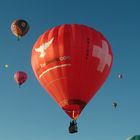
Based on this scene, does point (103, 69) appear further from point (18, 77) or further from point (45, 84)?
point (18, 77)

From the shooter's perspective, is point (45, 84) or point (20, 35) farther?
point (20, 35)

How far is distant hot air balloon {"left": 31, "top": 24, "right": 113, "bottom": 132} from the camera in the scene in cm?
3350

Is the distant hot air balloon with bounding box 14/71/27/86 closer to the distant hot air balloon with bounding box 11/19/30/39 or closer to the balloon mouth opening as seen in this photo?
the distant hot air balloon with bounding box 11/19/30/39

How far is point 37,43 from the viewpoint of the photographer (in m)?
35.2

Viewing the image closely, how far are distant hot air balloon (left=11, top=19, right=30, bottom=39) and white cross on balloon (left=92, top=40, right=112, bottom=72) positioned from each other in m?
11.3

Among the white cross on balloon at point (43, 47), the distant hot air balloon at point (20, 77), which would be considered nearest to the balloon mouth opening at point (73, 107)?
the white cross on balloon at point (43, 47)

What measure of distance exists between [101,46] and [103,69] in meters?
1.54

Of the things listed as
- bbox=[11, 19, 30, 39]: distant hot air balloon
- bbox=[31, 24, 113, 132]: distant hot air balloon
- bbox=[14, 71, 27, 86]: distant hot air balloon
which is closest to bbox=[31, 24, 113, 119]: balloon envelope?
bbox=[31, 24, 113, 132]: distant hot air balloon

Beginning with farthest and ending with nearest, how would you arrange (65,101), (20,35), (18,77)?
(18,77) → (20,35) → (65,101)

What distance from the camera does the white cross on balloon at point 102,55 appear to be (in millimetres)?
34250

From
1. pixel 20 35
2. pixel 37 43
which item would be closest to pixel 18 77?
pixel 20 35

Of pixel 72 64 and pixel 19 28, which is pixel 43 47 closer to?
pixel 72 64

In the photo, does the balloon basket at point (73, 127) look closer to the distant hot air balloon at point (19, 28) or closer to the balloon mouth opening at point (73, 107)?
the balloon mouth opening at point (73, 107)

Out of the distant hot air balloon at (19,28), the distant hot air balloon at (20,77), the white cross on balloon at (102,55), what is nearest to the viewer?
the white cross on balloon at (102,55)
